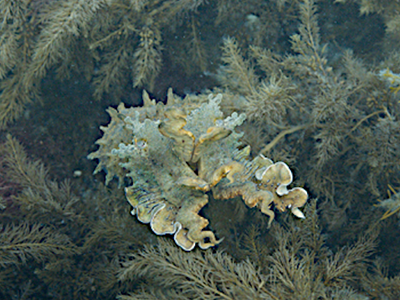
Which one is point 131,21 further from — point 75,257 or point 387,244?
point 387,244

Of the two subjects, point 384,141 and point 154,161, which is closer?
point 154,161

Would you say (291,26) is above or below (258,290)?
above

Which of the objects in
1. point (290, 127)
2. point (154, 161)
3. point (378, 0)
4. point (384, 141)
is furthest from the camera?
point (378, 0)

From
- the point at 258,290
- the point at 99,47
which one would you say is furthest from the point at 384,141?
the point at 99,47

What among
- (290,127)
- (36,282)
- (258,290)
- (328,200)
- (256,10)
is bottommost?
(36,282)
